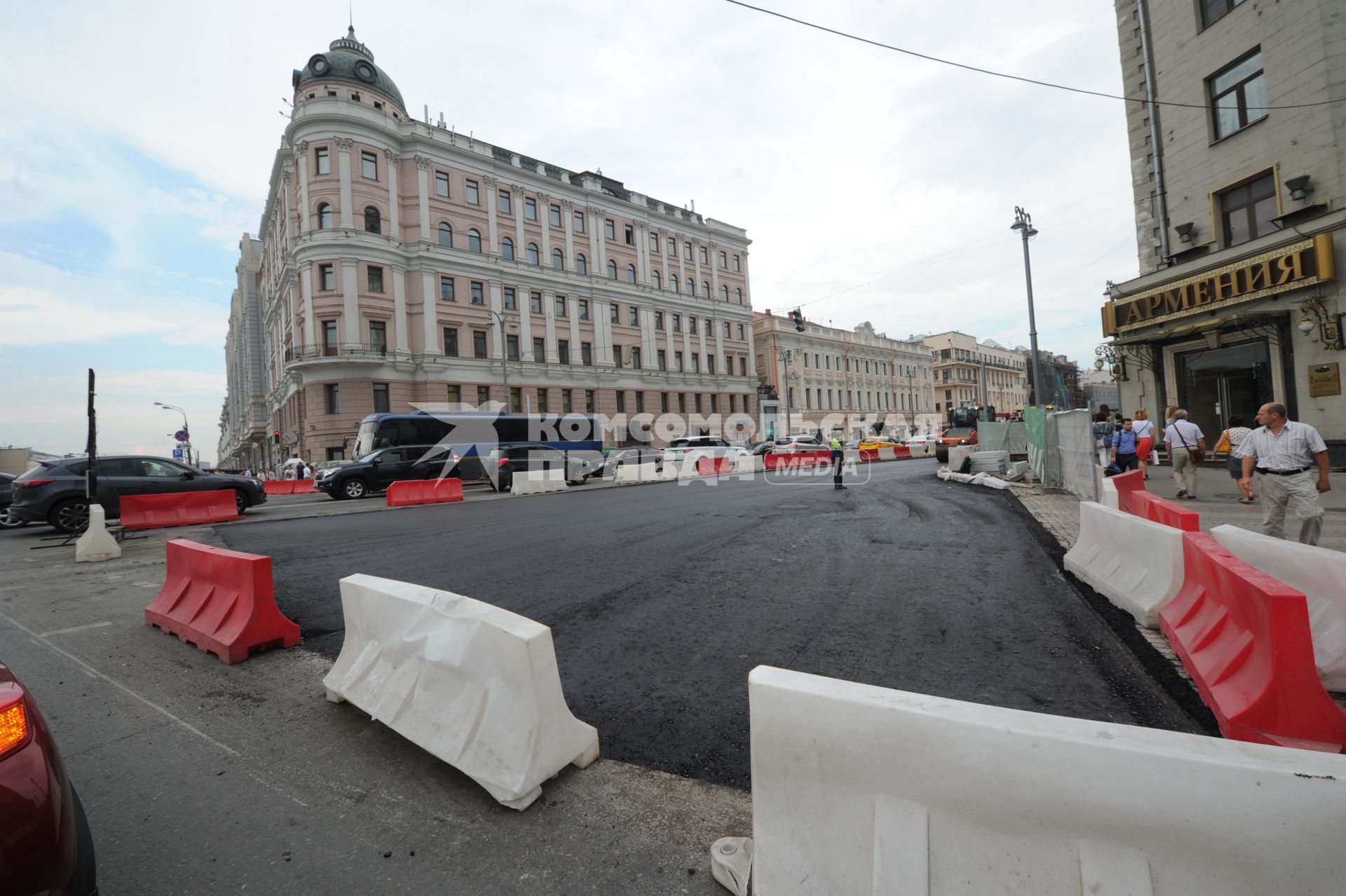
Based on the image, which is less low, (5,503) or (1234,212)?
(1234,212)

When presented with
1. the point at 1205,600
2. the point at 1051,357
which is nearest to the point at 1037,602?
the point at 1205,600

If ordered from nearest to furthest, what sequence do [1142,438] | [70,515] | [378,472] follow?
[70,515] < [1142,438] < [378,472]

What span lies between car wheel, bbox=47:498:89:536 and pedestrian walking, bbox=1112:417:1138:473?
2051 centimetres

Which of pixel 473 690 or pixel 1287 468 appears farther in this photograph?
pixel 1287 468

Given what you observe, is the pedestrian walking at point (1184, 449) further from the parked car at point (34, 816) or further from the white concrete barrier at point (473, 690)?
the parked car at point (34, 816)

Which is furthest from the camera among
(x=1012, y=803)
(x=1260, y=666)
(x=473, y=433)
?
(x=473, y=433)

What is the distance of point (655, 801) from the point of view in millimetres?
2576

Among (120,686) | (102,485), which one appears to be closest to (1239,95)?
(120,686)

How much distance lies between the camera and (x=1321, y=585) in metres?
3.57

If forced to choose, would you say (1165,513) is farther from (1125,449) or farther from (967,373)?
(967,373)

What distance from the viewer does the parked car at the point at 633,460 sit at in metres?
25.4

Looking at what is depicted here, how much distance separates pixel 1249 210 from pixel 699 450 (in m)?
19.3

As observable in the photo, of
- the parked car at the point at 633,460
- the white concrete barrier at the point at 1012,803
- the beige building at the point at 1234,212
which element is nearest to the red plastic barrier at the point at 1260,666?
the white concrete barrier at the point at 1012,803

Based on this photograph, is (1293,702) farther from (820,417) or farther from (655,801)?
(820,417)
